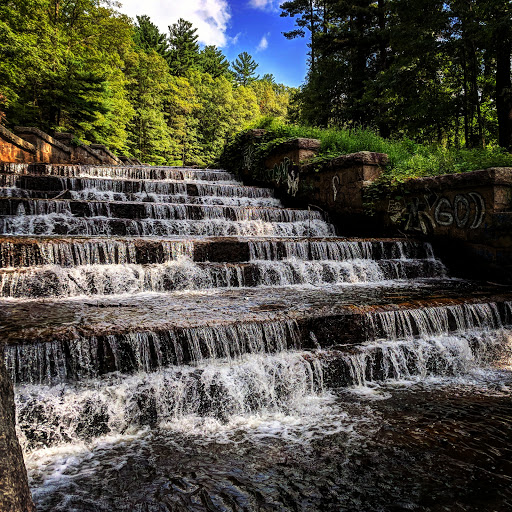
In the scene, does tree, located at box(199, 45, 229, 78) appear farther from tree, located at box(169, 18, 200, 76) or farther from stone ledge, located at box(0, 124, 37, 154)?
stone ledge, located at box(0, 124, 37, 154)

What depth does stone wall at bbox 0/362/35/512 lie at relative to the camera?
1.18m

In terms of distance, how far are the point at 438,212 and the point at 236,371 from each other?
593 cm

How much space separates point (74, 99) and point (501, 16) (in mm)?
15102

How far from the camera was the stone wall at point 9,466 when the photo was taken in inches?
46.4

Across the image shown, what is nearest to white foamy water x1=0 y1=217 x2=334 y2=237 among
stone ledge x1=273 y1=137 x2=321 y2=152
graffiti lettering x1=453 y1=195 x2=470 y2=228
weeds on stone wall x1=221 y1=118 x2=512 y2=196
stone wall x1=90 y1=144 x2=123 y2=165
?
weeds on stone wall x1=221 y1=118 x2=512 y2=196

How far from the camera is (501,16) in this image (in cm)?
917

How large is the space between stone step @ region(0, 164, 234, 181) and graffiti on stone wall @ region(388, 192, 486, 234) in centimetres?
681

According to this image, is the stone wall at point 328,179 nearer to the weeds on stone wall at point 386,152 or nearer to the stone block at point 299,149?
the stone block at point 299,149

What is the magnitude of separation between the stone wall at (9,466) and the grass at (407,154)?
8.10 metres

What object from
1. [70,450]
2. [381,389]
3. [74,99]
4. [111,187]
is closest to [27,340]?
[70,450]

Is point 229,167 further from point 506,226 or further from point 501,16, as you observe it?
point 506,226

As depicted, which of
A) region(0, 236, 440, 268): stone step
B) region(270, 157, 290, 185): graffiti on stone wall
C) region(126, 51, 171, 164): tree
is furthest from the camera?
region(126, 51, 171, 164): tree

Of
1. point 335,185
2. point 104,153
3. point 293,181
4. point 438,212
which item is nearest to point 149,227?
point 335,185

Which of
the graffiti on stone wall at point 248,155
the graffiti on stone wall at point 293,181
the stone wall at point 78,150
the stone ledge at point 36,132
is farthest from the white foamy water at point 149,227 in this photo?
the stone wall at point 78,150
